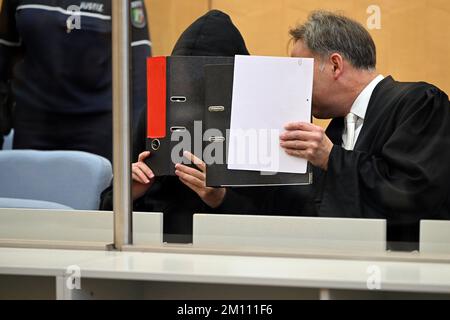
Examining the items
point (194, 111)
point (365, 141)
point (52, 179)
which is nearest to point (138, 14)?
point (194, 111)

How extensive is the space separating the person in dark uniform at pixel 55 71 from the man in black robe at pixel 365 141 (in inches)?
26.0

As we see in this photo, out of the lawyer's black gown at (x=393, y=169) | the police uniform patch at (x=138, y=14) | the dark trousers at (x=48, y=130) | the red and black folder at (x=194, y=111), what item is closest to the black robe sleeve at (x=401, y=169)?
the lawyer's black gown at (x=393, y=169)

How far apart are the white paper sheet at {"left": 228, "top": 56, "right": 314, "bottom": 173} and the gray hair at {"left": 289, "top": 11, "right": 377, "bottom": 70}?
0.22 ft

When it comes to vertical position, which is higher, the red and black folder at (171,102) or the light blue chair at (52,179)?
the red and black folder at (171,102)

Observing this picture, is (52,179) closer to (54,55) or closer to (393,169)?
(54,55)

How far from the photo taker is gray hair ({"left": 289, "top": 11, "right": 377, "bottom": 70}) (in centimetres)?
238

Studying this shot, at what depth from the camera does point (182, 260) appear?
221 centimetres

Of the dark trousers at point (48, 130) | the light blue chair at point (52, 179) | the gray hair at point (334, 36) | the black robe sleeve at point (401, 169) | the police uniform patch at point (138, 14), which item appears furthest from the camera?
the dark trousers at point (48, 130)

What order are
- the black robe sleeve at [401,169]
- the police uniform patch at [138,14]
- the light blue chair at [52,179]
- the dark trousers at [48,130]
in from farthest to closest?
1. the dark trousers at [48,130]
2. the light blue chair at [52,179]
3. the police uniform patch at [138,14]
4. the black robe sleeve at [401,169]

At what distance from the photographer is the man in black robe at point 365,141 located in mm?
2285

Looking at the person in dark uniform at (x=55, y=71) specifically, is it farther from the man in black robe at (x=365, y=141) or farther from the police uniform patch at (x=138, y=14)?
the man in black robe at (x=365, y=141)

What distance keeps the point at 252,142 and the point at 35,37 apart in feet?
2.97

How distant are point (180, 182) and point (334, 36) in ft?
2.06

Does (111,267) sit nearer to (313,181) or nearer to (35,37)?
(313,181)
